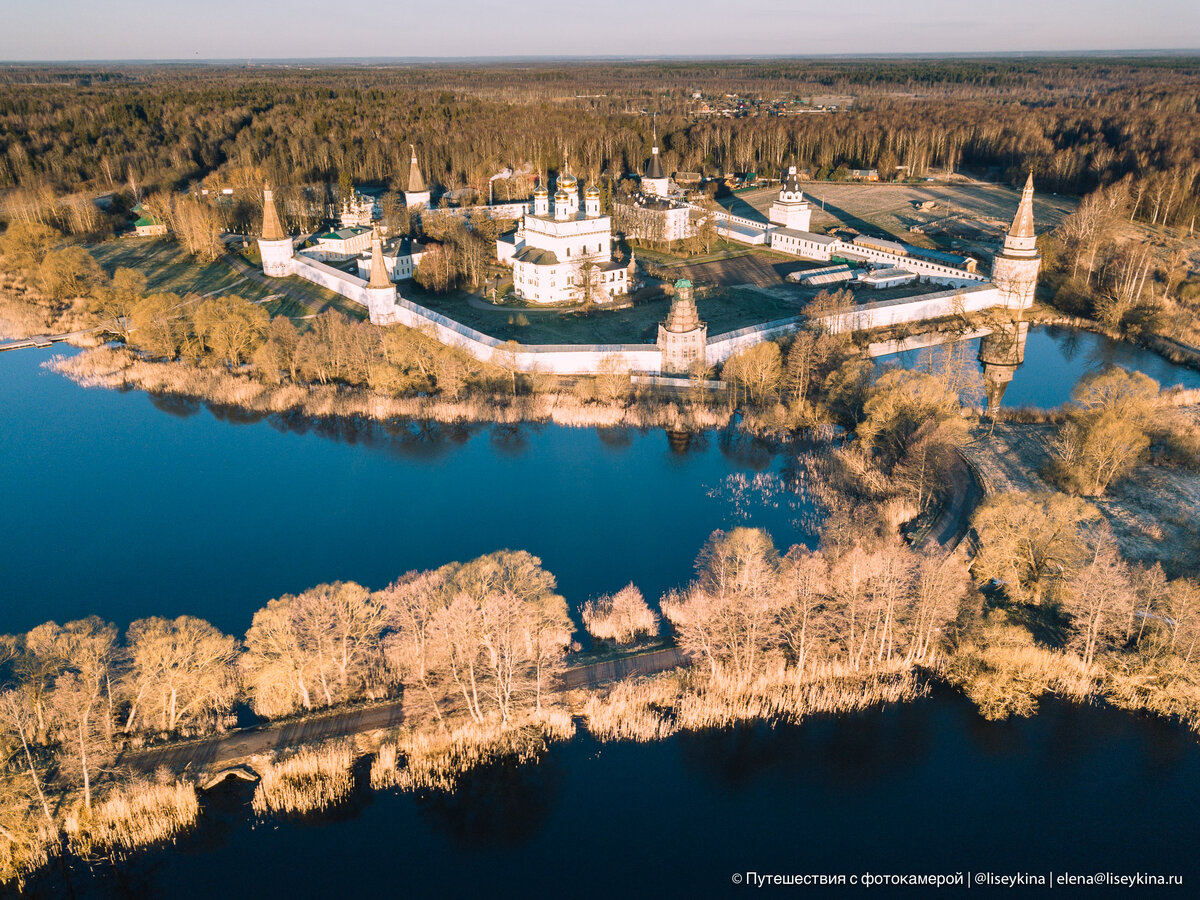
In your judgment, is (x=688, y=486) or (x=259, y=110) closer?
(x=688, y=486)

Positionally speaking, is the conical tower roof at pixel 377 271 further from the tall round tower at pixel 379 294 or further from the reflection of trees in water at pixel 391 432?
the reflection of trees in water at pixel 391 432

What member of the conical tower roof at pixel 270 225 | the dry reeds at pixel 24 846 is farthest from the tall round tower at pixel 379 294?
the dry reeds at pixel 24 846

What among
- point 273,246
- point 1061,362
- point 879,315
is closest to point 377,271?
point 273,246

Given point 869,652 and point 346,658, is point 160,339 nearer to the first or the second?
point 346,658

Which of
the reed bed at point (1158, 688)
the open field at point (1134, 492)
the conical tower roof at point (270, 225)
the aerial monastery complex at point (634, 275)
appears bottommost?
the reed bed at point (1158, 688)

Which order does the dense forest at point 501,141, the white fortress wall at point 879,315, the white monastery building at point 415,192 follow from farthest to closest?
the dense forest at point 501,141, the white monastery building at point 415,192, the white fortress wall at point 879,315

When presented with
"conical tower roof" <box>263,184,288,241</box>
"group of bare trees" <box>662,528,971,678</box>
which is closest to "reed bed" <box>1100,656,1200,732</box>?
"group of bare trees" <box>662,528,971,678</box>

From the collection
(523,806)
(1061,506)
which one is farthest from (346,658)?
(1061,506)
